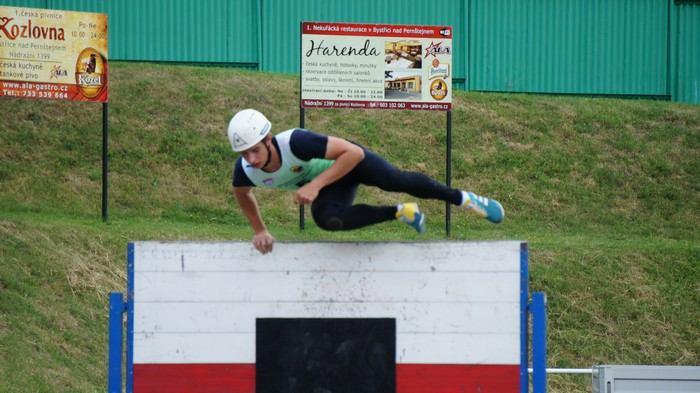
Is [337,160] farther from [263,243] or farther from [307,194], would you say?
[263,243]

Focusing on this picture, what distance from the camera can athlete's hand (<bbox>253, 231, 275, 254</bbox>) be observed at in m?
6.79

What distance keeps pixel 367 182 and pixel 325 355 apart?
134 centimetres

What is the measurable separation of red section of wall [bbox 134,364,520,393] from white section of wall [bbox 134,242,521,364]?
1.8 inches

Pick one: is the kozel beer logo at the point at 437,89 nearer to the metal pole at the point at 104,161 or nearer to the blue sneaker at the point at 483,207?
the metal pole at the point at 104,161

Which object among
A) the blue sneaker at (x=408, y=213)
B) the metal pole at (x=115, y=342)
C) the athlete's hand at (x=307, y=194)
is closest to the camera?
the metal pole at (x=115, y=342)

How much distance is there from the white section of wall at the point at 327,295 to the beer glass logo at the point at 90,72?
334 inches

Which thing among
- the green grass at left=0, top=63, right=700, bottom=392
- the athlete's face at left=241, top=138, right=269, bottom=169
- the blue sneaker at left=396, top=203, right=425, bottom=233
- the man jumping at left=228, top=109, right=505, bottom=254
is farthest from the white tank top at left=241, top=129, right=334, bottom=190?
the green grass at left=0, top=63, right=700, bottom=392

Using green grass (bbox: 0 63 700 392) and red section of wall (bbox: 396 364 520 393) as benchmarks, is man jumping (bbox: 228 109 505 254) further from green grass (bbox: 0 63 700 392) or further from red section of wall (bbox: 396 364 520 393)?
green grass (bbox: 0 63 700 392)

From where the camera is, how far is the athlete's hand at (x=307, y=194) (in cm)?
704

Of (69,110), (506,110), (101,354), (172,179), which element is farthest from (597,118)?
(101,354)

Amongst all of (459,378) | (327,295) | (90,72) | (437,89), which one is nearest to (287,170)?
(327,295)

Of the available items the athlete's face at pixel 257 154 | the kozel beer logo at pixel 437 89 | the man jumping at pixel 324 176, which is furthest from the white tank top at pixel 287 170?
the kozel beer logo at pixel 437 89

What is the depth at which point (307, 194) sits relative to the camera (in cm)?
705

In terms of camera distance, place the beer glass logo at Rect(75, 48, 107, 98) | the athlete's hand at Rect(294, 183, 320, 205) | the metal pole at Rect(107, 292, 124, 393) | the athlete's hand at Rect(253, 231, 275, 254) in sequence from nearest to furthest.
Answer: the athlete's hand at Rect(253, 231, 275, 254) → the metal pole at Rect(107, 292, 124, 393) → the athlete's hand at Rect(294, 183, 320, 205) → the beer glass logo at Rect(75, 48, 107, 98)
